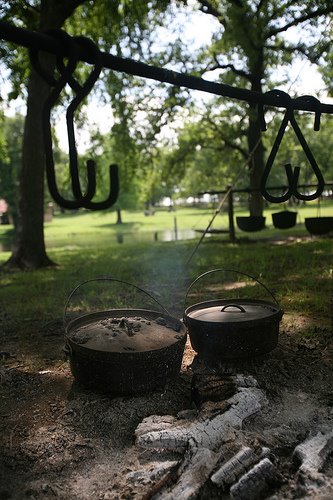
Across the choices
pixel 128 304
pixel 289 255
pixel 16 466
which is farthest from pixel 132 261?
pixel 16 466

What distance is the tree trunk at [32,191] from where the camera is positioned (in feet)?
35.0

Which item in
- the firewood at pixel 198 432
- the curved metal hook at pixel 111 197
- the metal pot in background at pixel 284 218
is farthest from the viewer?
the metal pot in background at pixel 284 218

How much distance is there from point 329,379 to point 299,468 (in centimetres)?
139

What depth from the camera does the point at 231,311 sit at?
3.92 meters

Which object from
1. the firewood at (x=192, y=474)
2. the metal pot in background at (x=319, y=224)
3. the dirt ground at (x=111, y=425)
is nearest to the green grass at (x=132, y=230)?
the metal pot in background at (x=319, y=224)

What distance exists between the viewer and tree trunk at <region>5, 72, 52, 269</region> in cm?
1066

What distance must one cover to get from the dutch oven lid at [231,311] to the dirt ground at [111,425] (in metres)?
0.44

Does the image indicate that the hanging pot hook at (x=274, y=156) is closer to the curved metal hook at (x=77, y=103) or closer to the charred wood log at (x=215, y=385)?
the curved metal hook at (x=77, y=103)

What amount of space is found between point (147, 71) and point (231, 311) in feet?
8.36

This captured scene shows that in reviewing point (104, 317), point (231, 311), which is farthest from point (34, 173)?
point (231, 311)

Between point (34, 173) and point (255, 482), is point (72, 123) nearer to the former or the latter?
point (255, 482)

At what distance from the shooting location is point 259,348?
3553mm

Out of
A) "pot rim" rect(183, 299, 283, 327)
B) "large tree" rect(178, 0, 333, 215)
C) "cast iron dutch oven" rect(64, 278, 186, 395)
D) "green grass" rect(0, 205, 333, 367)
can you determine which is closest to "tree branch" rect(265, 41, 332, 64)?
"large tree" rect(178, 0, 333, 215)

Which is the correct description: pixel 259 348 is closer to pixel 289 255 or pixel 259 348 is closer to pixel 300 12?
pixel 289 255
